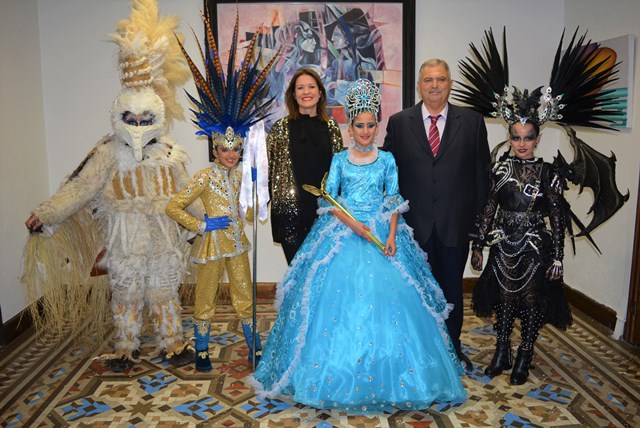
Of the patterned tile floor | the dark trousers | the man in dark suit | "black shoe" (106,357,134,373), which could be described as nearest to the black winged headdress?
the man in dark suit

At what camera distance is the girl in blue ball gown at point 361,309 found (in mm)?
3082

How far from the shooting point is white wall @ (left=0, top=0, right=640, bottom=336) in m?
4.48

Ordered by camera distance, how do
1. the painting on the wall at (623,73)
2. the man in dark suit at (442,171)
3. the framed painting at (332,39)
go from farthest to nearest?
the framed painting at (332,39), the painting on the wall at (623,73), the man in dark suit at (442,171)

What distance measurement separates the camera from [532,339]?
362cm

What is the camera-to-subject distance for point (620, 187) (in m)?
4.36

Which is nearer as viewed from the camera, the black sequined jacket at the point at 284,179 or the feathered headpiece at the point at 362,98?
the feathered headpiece at the point at 362,98

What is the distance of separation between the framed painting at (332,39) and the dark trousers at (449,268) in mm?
1864

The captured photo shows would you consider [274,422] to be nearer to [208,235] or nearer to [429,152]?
[208,235]

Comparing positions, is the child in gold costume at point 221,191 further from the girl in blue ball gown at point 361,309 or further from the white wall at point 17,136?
the white wall at point 17,136

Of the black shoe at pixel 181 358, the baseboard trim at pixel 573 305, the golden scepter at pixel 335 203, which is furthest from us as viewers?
the baseboard trim at pixel 573 305

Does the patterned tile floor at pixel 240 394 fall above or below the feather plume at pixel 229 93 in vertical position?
below

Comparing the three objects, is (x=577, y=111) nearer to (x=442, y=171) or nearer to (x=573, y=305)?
(x=442, y=171)

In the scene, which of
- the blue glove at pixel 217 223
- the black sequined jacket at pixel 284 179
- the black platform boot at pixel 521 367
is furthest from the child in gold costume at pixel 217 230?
Answer: the black platform boot at pixel 521 367

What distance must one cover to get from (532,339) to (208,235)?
2.14 meters
